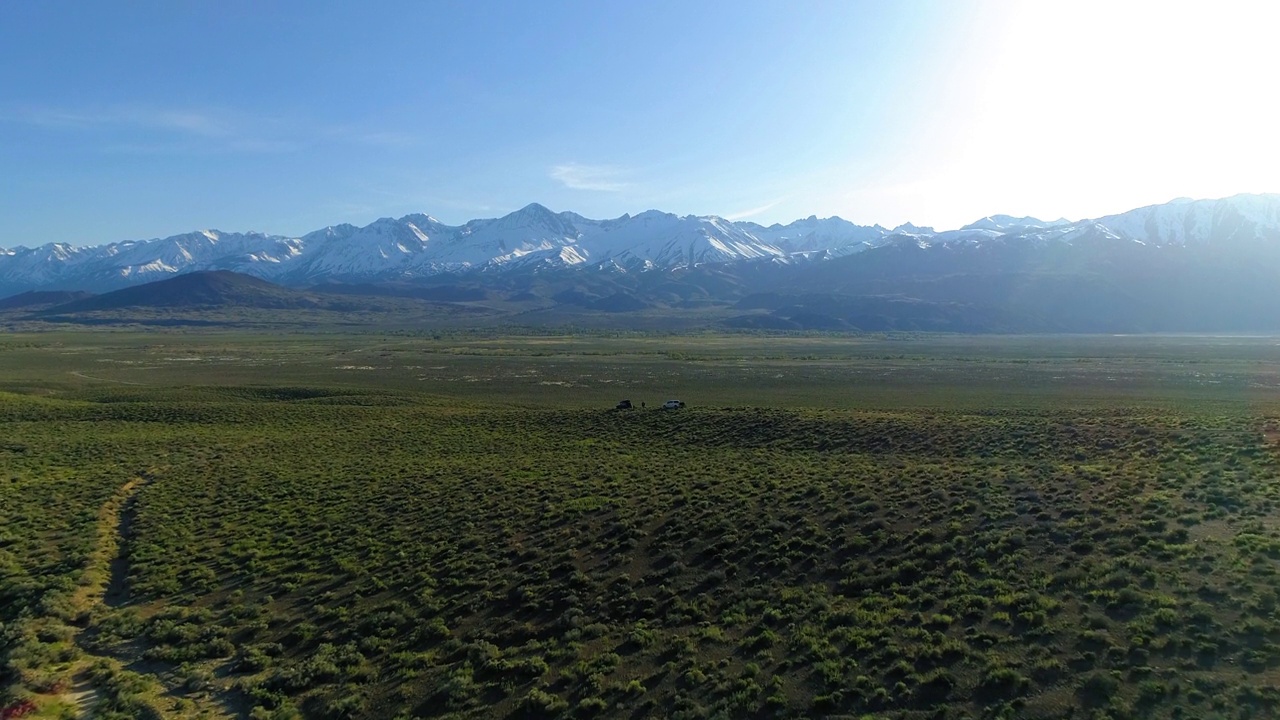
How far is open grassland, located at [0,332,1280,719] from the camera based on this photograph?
12258 millimetres

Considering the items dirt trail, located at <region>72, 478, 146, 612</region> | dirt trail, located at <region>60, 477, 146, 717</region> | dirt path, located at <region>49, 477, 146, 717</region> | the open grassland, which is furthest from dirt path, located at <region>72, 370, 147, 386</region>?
dirt trail, located at <region>72, 478, 146, 612</region>

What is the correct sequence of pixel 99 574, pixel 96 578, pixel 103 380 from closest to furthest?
pixel 96 578
pixel 99 574
pixel 103 380

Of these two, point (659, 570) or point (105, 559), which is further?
point (105, 559)

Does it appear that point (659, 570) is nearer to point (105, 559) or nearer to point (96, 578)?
point (96, 578)

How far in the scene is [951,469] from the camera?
26906mm

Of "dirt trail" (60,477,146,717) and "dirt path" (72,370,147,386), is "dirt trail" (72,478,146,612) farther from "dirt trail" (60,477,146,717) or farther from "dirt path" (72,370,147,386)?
"dirt path" (72,370,147,386)

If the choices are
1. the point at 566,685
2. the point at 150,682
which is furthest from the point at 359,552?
the point at 566,685

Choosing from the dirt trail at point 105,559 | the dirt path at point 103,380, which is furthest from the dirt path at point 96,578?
the dirt path at point 103,380

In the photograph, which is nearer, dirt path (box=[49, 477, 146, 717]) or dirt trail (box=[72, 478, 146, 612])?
dirt path (box=[49, 477, 146, 717])

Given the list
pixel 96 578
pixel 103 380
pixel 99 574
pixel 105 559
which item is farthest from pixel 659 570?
pixel 103 380

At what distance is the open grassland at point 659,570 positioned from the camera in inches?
483

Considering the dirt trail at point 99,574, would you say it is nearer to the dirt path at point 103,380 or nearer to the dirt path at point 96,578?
the dirt path at point 96,578

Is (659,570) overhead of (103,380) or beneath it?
overhead

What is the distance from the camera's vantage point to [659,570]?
18.2m
